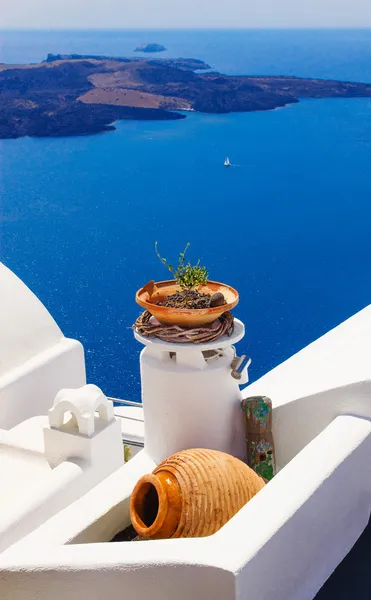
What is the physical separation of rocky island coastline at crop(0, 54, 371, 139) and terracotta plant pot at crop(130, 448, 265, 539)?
30.0 m

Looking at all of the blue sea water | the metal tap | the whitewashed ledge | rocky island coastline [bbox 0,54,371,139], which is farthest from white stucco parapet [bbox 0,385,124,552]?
rocky island coastline [bbox 0,54,371,139]

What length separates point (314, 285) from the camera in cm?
2533

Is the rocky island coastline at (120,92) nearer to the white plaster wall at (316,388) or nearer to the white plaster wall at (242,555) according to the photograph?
the white plaster wall at (316,388)

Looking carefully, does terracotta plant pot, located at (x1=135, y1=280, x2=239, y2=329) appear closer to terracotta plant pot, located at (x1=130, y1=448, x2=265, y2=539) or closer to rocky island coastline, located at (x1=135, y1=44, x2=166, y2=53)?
terracotta plant pot, located at (x1=130, y1=448, x2=265, y2=539)

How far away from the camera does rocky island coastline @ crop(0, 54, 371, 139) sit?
31734 mm

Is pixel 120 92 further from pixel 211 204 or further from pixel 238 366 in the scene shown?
pixel 238 366

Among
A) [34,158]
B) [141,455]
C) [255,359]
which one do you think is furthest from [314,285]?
[141,455]

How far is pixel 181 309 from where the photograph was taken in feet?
11.0

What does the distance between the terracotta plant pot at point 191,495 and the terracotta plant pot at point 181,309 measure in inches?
22.8

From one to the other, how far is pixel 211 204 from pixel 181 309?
2631 cm

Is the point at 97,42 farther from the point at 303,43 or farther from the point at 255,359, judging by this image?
the point at 255,359

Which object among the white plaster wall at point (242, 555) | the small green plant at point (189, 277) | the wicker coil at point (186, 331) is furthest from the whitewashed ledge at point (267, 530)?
the small green plant at point (189, 277)

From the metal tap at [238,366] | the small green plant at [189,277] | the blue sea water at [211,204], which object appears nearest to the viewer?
the metal tap at [238,366]

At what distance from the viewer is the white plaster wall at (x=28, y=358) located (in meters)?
5.54
